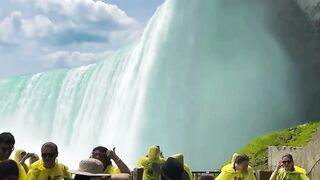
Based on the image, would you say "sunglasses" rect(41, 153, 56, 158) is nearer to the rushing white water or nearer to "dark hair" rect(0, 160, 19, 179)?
"dark hair" rect(0, 160, 19, 179)

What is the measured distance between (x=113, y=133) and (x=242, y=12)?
8.42 metres

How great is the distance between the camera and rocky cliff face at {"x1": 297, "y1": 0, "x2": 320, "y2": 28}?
25.7 m

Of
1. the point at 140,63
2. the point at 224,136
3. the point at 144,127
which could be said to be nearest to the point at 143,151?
the point at 144,127

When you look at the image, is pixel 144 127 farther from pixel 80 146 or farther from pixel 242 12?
pixel 80 146

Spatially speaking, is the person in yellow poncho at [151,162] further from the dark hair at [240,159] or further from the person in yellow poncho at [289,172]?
the person in yellow poncho at [289,172]

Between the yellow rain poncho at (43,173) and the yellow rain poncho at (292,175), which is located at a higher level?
the yellow rain poncho at (292,175)

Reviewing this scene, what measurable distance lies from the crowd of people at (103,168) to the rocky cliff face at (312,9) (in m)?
18.8

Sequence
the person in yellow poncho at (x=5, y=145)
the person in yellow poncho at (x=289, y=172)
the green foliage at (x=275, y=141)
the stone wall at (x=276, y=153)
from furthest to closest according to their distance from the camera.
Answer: the green foliage at (x=275, y=141)
the stone wall at (x=276, y=153)
the person in yellow poncho at (x=289, y=172)
the person in yellow poncho at (x=5, y=145)

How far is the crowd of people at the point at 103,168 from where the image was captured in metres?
4.62

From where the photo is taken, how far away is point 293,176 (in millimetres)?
7930

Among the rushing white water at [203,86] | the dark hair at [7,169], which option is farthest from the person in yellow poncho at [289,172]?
the rushing white water at [203,86]

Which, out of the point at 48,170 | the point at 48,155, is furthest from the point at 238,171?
the point at 48,155

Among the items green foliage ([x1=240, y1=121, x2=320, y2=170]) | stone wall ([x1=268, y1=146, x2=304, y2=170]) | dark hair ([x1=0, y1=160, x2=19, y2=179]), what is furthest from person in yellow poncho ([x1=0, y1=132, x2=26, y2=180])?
green foliage ([x1=240, y1=121, x2=320, y2=170])

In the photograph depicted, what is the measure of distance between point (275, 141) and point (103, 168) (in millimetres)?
14066
